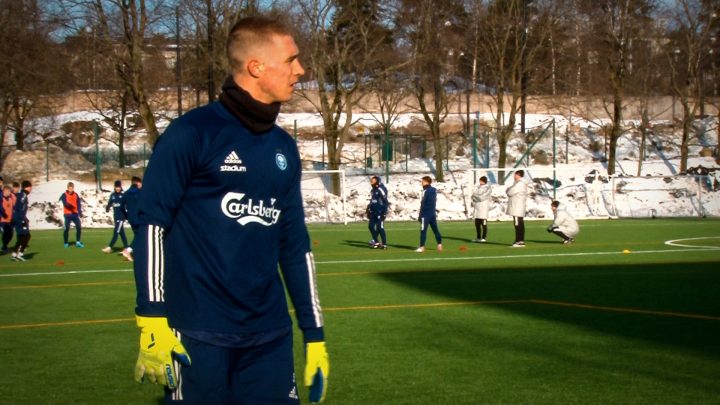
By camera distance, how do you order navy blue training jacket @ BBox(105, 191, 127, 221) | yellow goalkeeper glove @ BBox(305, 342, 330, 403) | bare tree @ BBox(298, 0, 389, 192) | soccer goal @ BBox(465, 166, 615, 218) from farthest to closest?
bare tree @ BBox(298, 0, 389, 192) < soccer goal @ BBox(465, 166, 615, 218) < navy blue training jacket @ BBox(105, 191, 127, 221) < yellow goalkeeper glove @ BBox(305, 342, 330, 403)

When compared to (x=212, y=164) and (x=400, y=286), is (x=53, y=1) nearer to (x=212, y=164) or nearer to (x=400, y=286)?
(x=400, y=286)

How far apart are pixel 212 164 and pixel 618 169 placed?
5796cm

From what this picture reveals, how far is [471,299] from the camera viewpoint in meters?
15.2

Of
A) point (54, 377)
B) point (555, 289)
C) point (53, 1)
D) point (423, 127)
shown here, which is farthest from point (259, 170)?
point (423, 127)

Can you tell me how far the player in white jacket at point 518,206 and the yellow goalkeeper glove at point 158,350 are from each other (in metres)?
23.1

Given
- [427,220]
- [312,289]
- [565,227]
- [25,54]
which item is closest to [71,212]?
[427,220]

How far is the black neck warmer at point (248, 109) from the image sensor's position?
439cm

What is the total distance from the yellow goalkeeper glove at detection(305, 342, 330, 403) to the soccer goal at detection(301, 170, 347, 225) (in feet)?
120

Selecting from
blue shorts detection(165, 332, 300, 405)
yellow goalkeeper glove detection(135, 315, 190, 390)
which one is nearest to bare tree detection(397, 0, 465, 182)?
blue shorts detection(165, 332, 300, 405)

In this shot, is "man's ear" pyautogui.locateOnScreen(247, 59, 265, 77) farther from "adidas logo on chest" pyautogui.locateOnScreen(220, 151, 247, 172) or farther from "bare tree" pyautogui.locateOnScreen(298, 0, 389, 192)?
"bare tree" pyautogui.locateOnScreen(298, 0, 389, 192)

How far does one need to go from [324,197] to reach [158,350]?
4087 centimetres

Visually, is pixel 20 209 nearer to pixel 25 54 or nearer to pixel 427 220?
pixel 427 220

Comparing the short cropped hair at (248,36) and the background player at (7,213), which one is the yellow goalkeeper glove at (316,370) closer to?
the short cropped hair at (248,36)

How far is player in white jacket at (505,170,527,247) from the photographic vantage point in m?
26.8
